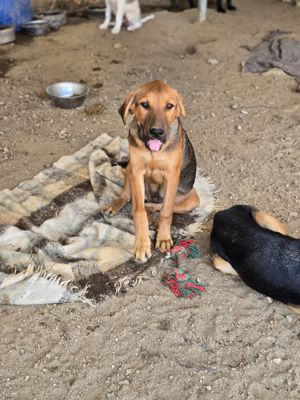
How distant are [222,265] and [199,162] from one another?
2.00 meters

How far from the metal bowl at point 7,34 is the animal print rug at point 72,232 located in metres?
4.13

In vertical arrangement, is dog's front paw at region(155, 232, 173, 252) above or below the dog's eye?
below

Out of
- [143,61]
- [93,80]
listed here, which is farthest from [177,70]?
[93,80]

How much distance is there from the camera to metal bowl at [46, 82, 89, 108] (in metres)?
6.91

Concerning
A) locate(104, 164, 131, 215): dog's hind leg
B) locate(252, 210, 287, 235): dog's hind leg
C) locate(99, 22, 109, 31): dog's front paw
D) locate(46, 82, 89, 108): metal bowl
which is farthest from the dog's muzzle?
locate(99, 22, 109, 31): dog's front paw

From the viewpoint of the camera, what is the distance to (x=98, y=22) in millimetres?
→ 10211

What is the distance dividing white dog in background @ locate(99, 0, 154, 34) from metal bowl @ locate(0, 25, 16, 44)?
169 cm

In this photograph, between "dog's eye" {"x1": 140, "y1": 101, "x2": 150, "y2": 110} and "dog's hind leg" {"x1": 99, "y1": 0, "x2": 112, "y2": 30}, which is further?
"dog's hind leg" {"x1": 99, "y1": 0, "x2": 112, "y2": 30}

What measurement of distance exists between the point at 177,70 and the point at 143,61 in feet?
2.22

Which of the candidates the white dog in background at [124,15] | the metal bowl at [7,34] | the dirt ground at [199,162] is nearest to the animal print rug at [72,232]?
the dirt ground at [199,162]

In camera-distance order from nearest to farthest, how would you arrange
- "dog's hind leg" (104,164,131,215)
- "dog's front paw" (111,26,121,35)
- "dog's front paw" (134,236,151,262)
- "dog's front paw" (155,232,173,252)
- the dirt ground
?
the dirt ground → "dog's front paw" (134,236,151,262) → "dog's front paw" (155,232,173,252) → "dog's hind leg" (104,164,131,215) → "dog's front paw" (111,26,121,35)

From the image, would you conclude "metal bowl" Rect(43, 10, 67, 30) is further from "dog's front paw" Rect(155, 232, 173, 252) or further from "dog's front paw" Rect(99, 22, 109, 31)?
"dog's front paw" Rect(155, 232, 173, 252)

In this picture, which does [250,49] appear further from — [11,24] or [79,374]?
[79,374]

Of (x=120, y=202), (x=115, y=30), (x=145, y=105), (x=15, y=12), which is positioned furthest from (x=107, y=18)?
(x=145, y=105)
